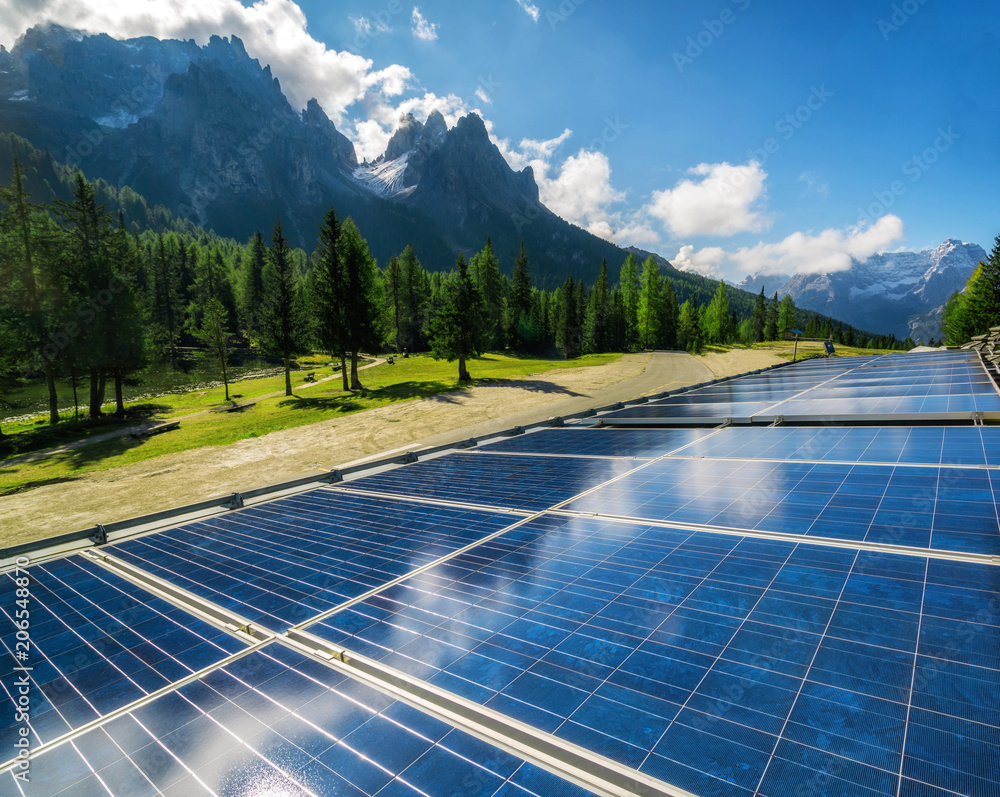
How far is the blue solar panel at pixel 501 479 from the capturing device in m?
9.56

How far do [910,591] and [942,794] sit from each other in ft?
8.66

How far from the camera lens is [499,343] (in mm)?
104938

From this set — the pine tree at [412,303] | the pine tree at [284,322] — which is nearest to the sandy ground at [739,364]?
the pine tree at [284,322]

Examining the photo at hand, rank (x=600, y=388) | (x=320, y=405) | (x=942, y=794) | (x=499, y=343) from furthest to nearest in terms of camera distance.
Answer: (x=499, y=343)
(x=600, y=388)
(x=320, y=405)
(x=942, y=794)

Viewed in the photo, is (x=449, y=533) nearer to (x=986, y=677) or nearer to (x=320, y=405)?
(x=986, y=677)

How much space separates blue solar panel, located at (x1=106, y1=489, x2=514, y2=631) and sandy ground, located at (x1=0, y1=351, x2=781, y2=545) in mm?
14278

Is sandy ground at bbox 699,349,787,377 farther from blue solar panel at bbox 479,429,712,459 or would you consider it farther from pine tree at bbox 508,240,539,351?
blue solar panel at bbox 479,429,712,459

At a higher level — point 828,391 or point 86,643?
point 828,391

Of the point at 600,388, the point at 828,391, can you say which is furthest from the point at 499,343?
the point at 828,391

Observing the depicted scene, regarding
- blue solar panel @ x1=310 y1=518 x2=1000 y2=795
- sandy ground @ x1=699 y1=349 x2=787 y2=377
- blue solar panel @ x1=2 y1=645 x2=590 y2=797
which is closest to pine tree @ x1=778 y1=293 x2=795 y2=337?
sandy ground @ x1=699 y1=349 x2=787 y2=377

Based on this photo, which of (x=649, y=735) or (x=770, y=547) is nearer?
(x=649, y=735)

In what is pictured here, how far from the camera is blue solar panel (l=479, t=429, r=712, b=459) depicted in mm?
12836

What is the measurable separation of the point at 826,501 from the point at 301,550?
341 inches

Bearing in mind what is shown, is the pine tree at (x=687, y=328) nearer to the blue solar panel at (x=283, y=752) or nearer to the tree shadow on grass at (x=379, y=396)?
the tree shadow on grass at (x=379, y=396)
